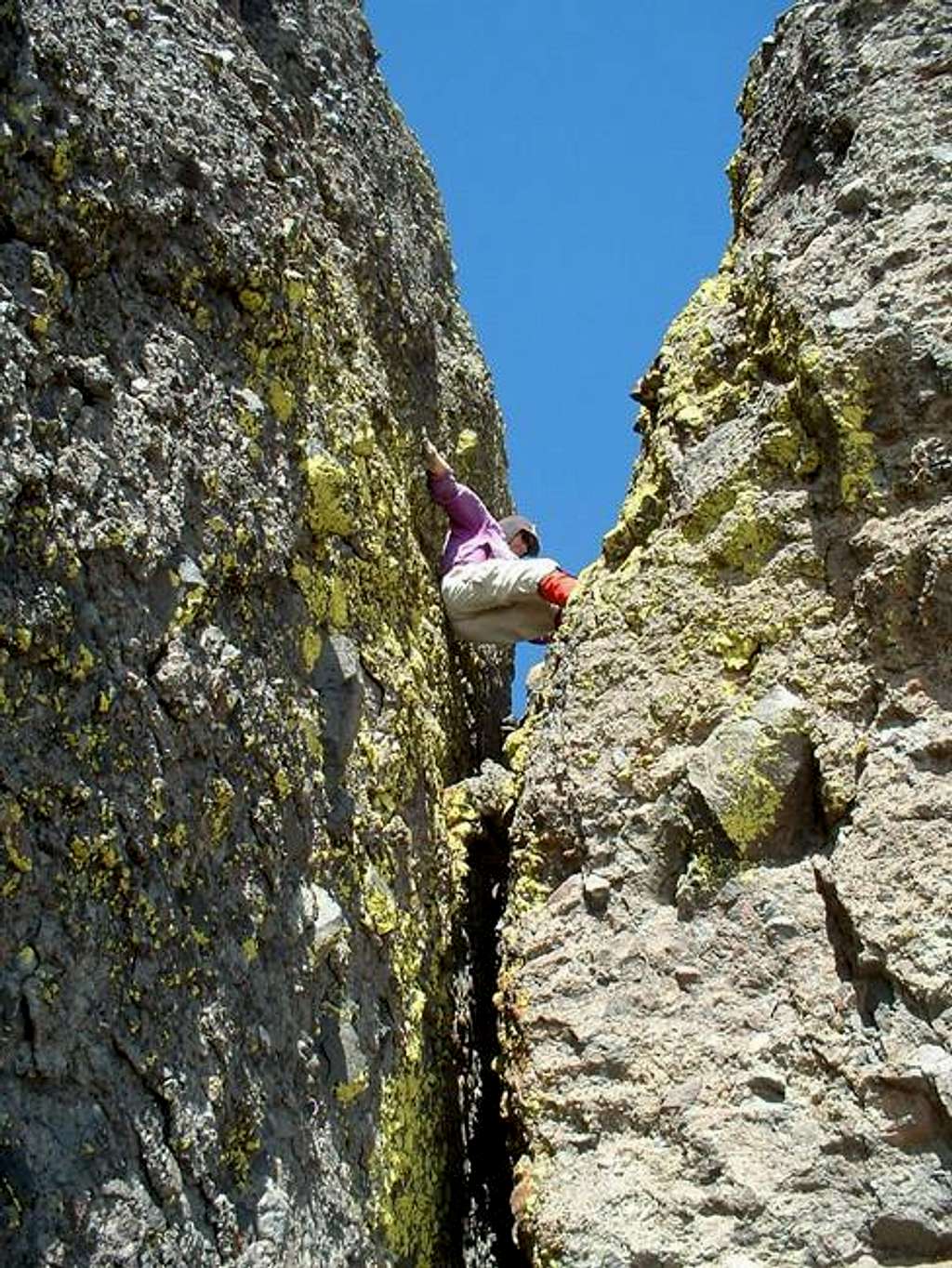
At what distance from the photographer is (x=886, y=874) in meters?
4.55

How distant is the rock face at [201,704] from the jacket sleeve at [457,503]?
2.40ft

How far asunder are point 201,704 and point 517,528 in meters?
3.70

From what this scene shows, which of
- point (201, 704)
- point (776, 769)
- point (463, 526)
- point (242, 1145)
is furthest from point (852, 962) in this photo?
point (463, 526)

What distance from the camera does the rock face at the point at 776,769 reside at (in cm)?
436

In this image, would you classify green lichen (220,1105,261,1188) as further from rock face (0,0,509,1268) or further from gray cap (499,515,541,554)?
gray cap (499,515,541,554)

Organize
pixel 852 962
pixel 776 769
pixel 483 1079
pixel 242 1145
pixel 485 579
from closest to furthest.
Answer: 1. pixel 242 1145
2. pixel 852 962
3. pixel 776 769
4. pixel 483 1079
5. pixel 485 579

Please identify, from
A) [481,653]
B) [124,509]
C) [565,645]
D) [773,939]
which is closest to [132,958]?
[124,509]

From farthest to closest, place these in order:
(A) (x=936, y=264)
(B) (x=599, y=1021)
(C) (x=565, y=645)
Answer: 1. (C) (x=565, y=645)
2. (A) (x=936, y=264)
3. (B) (x=599, y=1021)

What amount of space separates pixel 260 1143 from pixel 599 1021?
1.17 meters

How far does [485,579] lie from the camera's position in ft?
22.7

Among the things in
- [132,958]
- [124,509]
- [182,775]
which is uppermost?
[124,509]

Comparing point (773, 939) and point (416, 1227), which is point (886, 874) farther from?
point (416, 1227)

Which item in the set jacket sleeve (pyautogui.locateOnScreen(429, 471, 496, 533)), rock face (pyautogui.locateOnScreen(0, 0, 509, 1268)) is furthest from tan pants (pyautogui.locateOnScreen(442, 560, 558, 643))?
rock face (pyautogui.locateOnScreen(0, 0, 509, 1268))

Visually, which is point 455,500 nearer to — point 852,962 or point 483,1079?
point 483,1079
